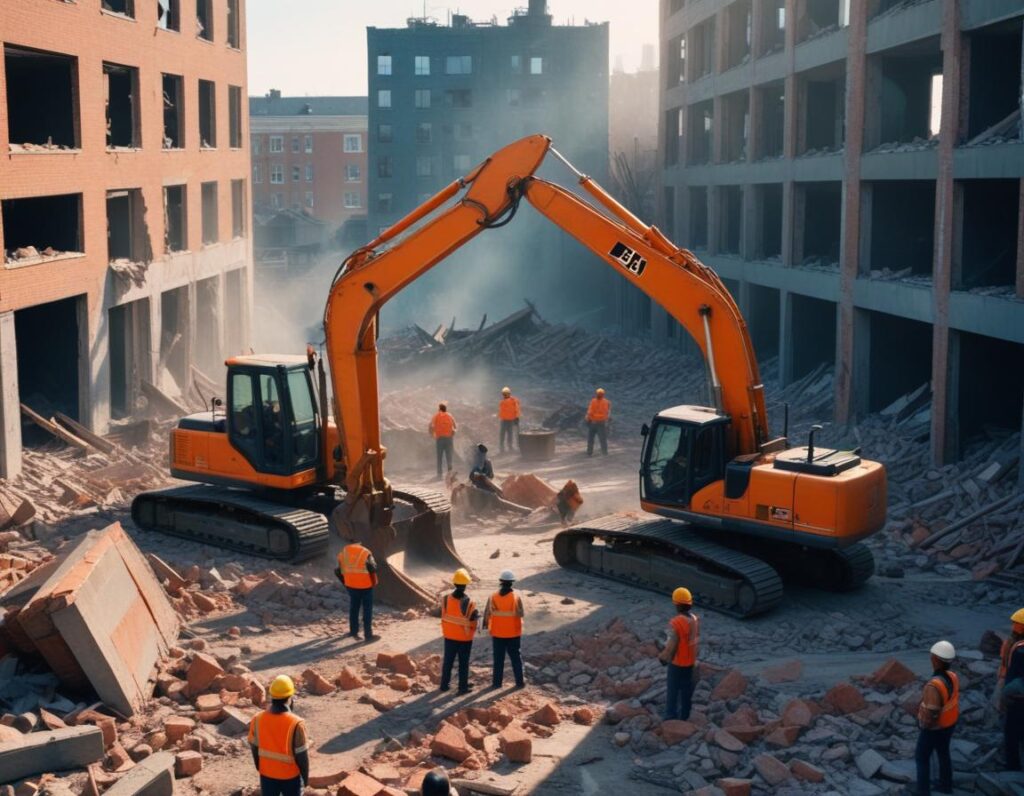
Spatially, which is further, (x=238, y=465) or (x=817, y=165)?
(x=817, y=165)

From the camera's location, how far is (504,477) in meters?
26.8

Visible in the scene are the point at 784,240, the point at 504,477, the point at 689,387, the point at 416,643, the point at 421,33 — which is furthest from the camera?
the point at 421,33

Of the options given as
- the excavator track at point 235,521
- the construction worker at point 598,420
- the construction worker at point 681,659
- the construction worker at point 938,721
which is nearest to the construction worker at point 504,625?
the construction worker at point 681,659

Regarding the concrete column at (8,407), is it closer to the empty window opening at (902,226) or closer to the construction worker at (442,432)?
the construction worker at (442,432)

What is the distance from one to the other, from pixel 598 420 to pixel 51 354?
1292 centimetres

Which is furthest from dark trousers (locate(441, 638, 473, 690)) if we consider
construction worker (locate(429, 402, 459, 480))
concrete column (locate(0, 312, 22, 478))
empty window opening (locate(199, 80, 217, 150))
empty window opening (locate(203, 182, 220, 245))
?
empty window opening (locate(199, 80, 217, 150))

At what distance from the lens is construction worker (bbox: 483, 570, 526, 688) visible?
1391 centimetres

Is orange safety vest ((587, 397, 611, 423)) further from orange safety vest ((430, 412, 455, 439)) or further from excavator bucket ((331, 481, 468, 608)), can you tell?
excavator bucket ((331, 481, 468, 608))

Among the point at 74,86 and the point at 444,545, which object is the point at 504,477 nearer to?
the point at 444,545

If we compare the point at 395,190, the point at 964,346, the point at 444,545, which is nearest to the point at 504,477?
the point at 444,545

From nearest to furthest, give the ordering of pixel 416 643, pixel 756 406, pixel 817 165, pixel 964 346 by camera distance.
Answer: pixel 416 643 → pixel 756 406 → pixel 964 346 → pixel 817 165

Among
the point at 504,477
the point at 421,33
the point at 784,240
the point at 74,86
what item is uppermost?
the point at 421,33

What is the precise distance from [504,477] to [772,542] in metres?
10.2

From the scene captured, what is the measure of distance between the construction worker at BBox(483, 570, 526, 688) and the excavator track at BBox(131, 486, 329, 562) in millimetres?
4988
